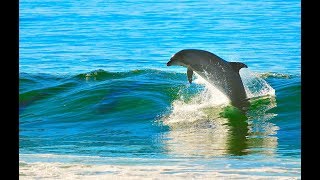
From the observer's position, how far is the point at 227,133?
1063 cm

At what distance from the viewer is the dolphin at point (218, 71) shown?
12.1 metres

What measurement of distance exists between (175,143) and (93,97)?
5030mm

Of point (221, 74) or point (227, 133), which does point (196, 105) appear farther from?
point (227, 133)

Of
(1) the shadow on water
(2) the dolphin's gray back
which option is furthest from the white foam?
(2) the dolphin's gray back

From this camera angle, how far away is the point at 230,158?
307 inches

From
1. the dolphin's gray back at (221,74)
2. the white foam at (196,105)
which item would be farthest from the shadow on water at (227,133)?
the dolphin's gray back at (221,74)

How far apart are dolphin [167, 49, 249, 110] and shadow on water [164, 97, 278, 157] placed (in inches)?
8.5

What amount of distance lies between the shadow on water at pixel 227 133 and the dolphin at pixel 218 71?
22 cm

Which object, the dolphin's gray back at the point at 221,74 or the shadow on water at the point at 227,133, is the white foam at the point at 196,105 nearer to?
the shadow on water at the point at 227,133

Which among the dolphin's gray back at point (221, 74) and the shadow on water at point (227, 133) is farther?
the dolphin's gray back at point (221, 74)

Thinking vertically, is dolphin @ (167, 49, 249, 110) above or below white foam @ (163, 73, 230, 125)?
above

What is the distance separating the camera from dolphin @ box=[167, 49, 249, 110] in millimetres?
12109

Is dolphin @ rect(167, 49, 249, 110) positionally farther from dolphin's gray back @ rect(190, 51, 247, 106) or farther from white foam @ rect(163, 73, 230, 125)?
white foam @ rect(163, 73, 230, 125)
